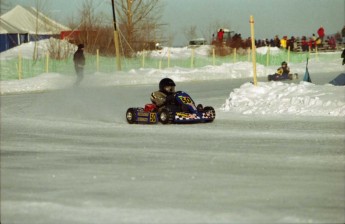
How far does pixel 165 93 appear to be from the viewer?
1603 centimetres

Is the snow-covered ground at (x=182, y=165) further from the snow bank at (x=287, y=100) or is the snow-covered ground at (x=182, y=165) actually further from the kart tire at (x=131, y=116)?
the kart tire at (x=131, y=116)

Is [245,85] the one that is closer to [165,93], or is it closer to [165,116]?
[165,93]

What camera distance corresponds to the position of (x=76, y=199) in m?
7.48

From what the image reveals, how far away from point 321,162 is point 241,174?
1493mm

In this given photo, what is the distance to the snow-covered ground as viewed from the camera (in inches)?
274

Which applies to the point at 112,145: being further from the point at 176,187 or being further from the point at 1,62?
the point at 1,62

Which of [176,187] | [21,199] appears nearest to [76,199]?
[21,199]

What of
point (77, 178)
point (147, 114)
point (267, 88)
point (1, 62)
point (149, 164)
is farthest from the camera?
point (1, 62)

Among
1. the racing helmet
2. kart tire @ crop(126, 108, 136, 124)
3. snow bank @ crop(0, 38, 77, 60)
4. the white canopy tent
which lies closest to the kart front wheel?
the racing helmet

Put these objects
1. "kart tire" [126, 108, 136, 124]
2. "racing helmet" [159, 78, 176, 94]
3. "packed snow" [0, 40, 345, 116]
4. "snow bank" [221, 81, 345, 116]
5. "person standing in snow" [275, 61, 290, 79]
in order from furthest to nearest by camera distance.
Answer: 1. "person standing in snow" [275, 61, 290, 79]
2. "packed snow" [0, 40, 345, 116]
3. "snow bank" [221, 81, 345, 116]
4. "kart tire" [126, 108, 136, 124]
5. "racing helmet" [159, 78, 176, 94]

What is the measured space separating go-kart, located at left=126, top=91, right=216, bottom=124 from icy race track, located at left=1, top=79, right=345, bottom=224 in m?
0.33

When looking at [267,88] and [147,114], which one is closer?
[147,114]

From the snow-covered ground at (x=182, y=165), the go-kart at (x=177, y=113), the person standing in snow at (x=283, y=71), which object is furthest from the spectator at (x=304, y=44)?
the go-kart at (x=177, y=113)

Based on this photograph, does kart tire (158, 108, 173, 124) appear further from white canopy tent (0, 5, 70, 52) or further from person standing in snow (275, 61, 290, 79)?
white canopy tent (0, 5, 70, 52)
